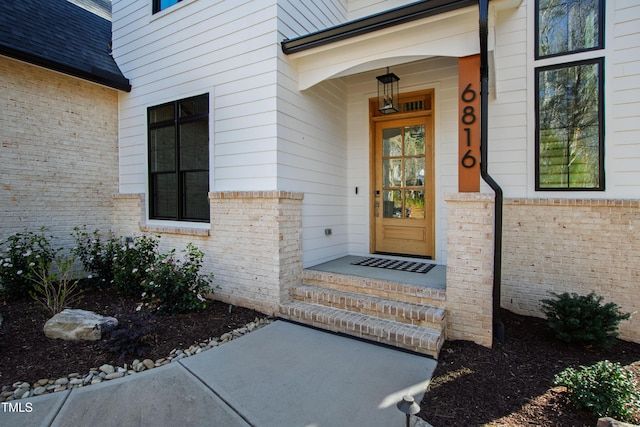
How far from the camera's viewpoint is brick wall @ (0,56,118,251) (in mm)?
4781

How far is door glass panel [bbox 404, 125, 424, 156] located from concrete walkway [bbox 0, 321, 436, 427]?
3214 millimetres

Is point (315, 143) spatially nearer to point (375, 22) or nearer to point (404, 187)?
point (404, 187)

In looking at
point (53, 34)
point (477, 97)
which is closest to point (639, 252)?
point (477, 97)

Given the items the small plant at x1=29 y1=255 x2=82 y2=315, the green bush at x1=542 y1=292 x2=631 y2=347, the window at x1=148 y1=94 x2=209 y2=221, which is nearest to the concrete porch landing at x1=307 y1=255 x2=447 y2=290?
the green bush at x1=542 y1=292 x2=631 y2=347

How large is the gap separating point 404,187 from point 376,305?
7.77 feet

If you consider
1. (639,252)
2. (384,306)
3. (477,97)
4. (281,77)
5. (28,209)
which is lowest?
(384,306)

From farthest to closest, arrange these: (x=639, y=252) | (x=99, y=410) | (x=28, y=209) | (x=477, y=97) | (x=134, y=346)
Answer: (x=28, y=209)
(x=639, y=252)
(x=477, y=97)
(x=134, y=346)
(x=99, y=410)

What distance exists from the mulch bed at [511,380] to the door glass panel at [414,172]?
7.91 ft

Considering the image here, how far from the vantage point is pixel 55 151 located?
525cm

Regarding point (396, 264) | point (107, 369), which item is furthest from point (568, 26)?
point (107, 369)

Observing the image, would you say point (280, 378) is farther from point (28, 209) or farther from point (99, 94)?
point (99, 94)

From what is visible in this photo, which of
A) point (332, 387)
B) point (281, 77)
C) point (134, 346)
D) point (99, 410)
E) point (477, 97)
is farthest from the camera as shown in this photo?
point (281, 77)

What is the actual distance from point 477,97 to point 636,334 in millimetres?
3111

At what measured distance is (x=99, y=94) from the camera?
5.71 metres
